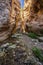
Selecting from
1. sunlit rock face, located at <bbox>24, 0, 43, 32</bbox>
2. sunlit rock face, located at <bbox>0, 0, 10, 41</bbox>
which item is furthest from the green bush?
sunlit rock face, located at <bbox>24, 0, 43, 32</bbox>

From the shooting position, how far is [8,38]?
794 cm

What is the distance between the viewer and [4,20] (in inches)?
294

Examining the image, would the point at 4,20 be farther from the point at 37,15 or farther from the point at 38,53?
the point at 37,15

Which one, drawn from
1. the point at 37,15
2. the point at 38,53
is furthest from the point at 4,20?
the point at 37,15

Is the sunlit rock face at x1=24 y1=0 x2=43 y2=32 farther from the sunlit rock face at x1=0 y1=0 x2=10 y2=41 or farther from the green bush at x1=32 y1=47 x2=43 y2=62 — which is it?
the green bush at x1=32 y1=47 x2=43 y2=62

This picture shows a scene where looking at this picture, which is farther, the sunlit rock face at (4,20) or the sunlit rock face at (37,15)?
the sunlit rock face at (37,15)

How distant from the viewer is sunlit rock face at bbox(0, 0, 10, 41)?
24.3ft

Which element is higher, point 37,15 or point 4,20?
point 4,20

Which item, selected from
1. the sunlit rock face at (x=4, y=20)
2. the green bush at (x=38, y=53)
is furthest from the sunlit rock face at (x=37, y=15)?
the green bush at (x=38, y=53)

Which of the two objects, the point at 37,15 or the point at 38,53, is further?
the point at 37,15

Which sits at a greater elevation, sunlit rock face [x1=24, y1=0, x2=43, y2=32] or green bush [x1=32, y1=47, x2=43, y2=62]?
sunlit rock face [x1=24, y1=0, x2=43, y2=32]

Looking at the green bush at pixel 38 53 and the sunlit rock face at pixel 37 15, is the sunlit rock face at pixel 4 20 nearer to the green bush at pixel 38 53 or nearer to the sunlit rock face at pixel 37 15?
the green bush at pixel 38 53

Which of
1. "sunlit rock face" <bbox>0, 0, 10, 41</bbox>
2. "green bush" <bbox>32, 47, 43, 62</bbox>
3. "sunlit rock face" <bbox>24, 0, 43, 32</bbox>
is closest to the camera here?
"green bush" <bbox>32, 47, 43, 62</bbox>

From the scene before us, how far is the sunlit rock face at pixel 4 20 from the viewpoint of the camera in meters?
7.42
